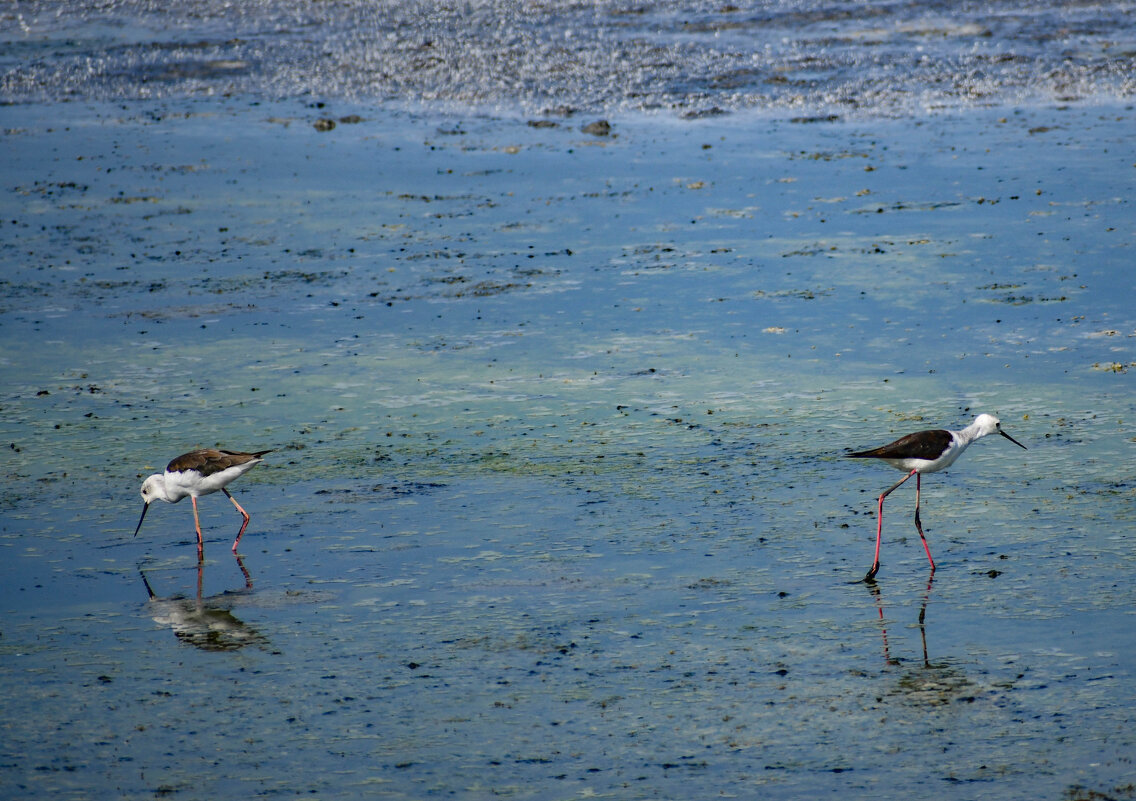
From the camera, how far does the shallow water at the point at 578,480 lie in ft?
22.2

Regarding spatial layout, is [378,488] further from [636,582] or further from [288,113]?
[288,113]

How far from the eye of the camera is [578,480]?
403 inches

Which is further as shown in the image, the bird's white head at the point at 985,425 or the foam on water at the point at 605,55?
the foam on water at the point at 605,55

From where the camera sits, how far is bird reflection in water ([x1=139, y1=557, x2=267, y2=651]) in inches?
315

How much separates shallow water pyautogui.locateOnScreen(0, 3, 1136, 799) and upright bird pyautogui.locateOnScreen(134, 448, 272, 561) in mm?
376

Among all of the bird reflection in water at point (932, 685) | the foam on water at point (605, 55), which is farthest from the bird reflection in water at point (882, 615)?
the foam on water at point (605, 55)

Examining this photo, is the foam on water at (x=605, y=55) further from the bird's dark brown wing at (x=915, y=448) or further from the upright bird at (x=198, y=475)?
the upright bird at (x=198, y=475)

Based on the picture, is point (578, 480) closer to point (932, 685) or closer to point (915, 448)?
point (915, 448)

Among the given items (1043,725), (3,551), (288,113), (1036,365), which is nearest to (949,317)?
(1036,365)

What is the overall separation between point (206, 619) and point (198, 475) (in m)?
1.44

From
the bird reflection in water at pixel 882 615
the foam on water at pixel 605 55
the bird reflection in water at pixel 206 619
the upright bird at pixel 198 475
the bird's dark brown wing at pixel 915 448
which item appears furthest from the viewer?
the foam on water at pixel 605 55

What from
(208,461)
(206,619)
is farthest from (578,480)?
(206,619)

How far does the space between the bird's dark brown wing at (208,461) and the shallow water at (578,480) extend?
0.54 metres

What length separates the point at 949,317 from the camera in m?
13.7
